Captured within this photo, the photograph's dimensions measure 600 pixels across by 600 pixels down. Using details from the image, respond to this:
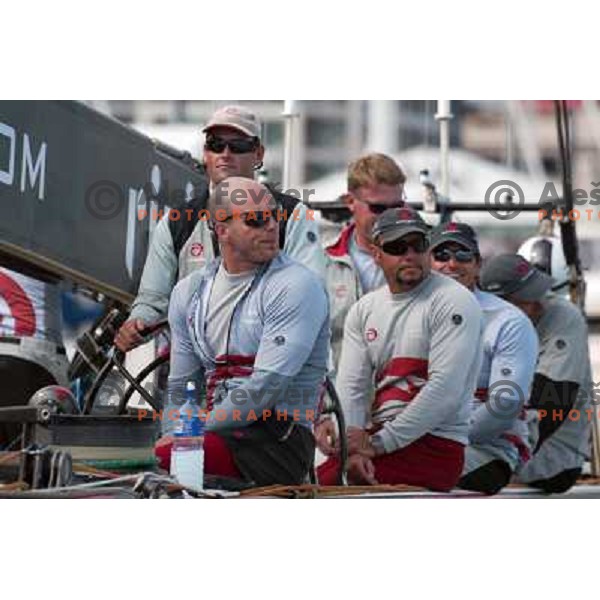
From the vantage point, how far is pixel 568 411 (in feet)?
17.9

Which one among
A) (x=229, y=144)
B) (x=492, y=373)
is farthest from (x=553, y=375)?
(x=229, y=144)

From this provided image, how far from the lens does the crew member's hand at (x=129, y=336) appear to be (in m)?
4.96

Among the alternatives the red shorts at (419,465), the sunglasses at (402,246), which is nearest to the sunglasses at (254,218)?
the sunglasses at (402,246)

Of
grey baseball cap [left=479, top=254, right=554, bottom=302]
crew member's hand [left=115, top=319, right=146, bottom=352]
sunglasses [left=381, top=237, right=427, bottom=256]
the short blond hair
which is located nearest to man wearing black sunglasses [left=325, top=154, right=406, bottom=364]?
the short blond hair

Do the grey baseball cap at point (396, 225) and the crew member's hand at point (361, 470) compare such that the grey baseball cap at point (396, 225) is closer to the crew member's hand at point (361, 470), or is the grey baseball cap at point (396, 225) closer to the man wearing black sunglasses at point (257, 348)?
the man wearing black sunglasses at point (257, 348)

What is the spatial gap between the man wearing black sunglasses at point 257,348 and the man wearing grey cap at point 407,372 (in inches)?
7.3

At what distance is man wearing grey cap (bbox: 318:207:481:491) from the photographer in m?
4.89

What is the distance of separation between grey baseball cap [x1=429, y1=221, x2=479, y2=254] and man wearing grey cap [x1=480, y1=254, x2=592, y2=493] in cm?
16

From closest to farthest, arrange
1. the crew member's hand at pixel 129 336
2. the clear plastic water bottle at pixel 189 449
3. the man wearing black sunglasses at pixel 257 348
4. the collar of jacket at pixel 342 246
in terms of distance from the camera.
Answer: the clear plastic water bottle at pixel 189 449 < the man wearing black sunglasses at pixel 257 348 < the crew member's hand at pixel 129 336 < the collar of jacket at pixel 342 246

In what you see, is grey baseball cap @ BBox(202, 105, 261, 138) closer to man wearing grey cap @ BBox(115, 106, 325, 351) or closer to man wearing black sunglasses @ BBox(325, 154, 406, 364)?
man wearing grey cap @ BBox(115, 106, 325, 351)

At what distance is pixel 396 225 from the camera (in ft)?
16.0

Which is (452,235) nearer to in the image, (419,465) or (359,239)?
(359,239)

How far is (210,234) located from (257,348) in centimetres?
35
